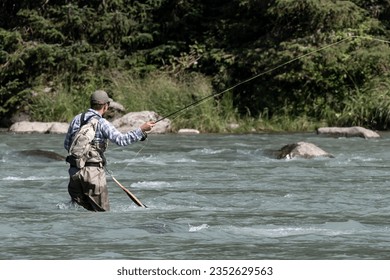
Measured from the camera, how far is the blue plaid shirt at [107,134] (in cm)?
1080

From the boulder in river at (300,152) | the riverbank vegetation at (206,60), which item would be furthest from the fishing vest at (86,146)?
the riverbank vegetation at (206,60)

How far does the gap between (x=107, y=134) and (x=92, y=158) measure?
317mm

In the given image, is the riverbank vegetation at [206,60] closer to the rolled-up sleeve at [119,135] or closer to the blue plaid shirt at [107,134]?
the blue plaid shirt at [107,134]

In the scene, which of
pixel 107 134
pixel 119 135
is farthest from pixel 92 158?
pixel 119 135

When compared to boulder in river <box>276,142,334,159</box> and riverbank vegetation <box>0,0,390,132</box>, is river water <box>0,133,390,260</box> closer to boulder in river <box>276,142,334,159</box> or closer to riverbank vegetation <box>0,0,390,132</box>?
boulder in river <box>276,142,334,159</box>

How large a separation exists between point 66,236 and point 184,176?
18.2 ft

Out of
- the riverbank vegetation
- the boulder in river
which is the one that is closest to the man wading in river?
the boulder in river

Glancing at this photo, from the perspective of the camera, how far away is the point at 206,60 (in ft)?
92.9

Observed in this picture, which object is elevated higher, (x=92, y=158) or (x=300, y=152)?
(x=92, y=158)

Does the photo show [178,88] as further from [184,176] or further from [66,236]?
[66,236]

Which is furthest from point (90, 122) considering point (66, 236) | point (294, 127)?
point (294, 127)

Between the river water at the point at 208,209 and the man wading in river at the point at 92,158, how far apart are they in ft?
0.61

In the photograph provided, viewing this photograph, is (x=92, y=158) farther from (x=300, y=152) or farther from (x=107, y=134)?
(x=300, y=152)

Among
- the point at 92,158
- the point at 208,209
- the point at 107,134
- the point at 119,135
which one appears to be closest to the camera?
the point at 119,135
